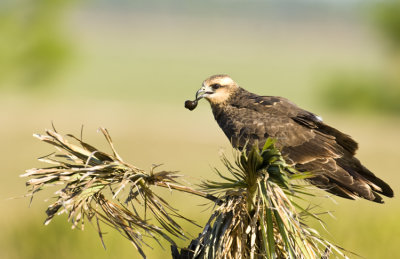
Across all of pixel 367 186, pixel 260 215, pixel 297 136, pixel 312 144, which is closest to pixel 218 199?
pixel 260 215

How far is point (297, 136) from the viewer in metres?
6.23

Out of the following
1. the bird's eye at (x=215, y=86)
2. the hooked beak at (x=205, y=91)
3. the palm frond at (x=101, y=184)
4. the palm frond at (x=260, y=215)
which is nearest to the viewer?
the palm frond at (x=260, y=215)

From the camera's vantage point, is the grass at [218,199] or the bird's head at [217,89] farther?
the bird's head at [217,89]

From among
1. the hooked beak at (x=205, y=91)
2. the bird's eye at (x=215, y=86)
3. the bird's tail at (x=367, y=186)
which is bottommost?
the bird's tail at (x=367, y=186)

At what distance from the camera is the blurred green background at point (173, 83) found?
8703mm

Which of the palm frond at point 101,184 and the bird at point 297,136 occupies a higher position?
the palm frond at point 101,184

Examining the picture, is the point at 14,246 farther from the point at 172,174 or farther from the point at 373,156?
the point at 373,156

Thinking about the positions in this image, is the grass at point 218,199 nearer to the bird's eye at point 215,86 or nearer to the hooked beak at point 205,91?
the hooked beak at point 205,91

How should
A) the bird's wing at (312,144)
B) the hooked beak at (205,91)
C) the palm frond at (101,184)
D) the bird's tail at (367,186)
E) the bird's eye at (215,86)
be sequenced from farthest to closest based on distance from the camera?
the bird's eye at (215,86)
the hooked beak at (205,91)
the bird's wing at (312,144)
the bird's tail at (367,186)
the palm frond at (101,184)

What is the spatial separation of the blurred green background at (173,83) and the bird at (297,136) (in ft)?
3.54

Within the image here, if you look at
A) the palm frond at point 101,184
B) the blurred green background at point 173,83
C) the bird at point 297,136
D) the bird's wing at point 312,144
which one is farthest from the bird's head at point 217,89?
the palm frond at point 101,184

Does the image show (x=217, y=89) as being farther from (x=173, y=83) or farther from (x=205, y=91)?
(x=173, y=83)

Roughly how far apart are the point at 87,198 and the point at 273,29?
13151 cm

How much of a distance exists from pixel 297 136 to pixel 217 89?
1.43 metres
